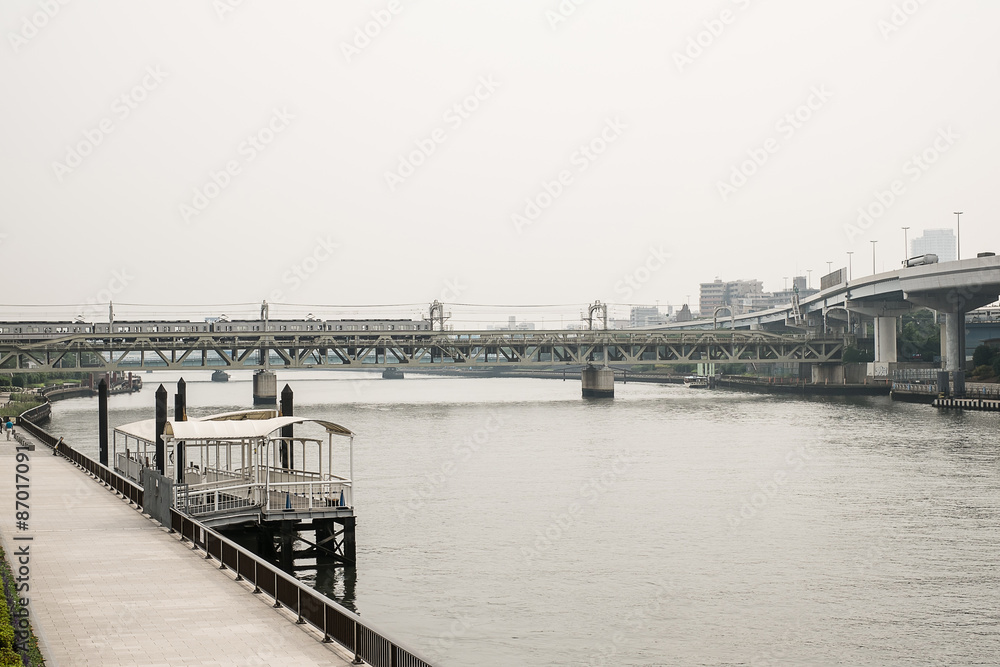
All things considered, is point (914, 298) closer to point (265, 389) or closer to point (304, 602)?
point (265, 389)

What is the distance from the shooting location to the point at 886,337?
5197 inches

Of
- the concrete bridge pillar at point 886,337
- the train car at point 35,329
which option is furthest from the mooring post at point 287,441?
the concrete bridge pillar at point 886,337

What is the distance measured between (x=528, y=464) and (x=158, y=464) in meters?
24.4

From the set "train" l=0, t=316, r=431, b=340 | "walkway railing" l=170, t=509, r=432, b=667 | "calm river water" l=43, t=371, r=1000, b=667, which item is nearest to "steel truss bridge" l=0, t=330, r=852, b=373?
"train" l=0, t=316, r=431, b=340

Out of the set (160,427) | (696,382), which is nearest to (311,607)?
(160,427)

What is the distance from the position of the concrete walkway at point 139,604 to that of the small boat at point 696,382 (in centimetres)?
14690

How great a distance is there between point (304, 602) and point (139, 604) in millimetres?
3764

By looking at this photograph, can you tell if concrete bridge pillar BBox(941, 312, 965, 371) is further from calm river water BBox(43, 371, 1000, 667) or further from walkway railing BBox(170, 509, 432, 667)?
walkway railing BBox(170, 509, 432, 667)

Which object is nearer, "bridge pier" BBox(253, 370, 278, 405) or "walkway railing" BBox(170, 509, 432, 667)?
"walkway railing" BBox(170, 509, 432, 667)

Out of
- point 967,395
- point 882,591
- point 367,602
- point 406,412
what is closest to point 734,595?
point 882,591

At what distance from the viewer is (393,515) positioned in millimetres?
39312

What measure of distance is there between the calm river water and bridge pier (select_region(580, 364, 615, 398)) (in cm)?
6176

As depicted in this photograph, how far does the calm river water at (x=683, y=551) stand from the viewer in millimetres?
23359

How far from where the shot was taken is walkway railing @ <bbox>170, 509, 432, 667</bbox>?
619 inches
